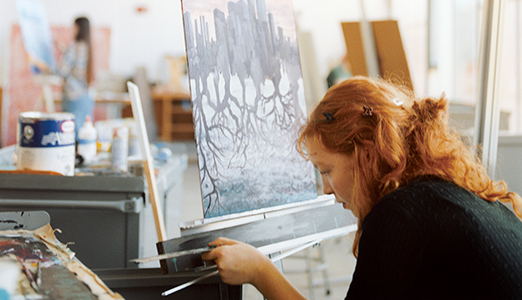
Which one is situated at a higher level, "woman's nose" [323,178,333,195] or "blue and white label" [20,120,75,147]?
"blue and white label" [20,120,75,147]

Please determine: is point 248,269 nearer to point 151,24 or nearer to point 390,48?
point 390,48

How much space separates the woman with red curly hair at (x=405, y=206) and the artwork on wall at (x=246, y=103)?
20 centimetres

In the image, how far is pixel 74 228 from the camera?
3.74ft

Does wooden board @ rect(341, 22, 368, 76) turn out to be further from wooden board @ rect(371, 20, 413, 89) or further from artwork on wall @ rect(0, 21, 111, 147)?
artwork on wall @ rect(0, 21, 111, 147)

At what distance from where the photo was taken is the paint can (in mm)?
1142

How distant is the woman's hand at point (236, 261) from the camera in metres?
0.81

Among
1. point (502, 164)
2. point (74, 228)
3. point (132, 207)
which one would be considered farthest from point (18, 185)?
point (502, 164)

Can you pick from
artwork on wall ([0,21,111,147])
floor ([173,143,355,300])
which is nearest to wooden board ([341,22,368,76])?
floor ([173,143,355,300])

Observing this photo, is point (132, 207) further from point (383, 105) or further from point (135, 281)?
point (383, 105)

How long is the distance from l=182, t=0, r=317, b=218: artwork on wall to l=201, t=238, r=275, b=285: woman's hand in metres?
0.16

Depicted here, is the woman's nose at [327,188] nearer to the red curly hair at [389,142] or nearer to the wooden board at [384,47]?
the red curly hair at [389,142]

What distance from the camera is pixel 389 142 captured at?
2.59 feet

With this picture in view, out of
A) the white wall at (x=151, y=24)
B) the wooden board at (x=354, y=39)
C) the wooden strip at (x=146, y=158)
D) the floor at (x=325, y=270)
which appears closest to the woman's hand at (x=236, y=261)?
the wooden strip at (x=146, y=158)

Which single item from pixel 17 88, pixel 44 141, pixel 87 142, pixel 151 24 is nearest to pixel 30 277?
pixel 44 141
